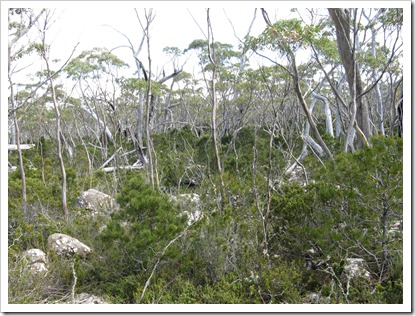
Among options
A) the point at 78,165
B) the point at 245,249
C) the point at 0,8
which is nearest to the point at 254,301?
the point at 245,249

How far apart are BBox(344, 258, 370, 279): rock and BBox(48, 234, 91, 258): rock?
279 cm

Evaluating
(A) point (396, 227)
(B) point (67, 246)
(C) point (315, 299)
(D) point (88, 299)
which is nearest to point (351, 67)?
(A) point (396, 227)

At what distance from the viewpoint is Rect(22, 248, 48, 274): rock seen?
4.37m

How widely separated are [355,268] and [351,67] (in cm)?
319

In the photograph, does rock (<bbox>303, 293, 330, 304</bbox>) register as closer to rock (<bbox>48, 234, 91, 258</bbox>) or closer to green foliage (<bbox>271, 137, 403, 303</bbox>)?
green foliage (<bbox>271, 137, 403, 303</bbox>)

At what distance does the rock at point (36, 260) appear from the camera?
172 inches

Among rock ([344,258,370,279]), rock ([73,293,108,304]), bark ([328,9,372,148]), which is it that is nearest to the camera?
rock ([344,258,370,279])

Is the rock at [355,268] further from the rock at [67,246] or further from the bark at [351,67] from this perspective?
the rock at [67,246]

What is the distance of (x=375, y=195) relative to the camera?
3879 millimetres

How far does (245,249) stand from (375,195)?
1.36 metres

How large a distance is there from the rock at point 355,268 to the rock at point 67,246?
2.79 m

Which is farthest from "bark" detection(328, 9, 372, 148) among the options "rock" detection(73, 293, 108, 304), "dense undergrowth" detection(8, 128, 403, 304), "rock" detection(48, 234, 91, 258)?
"rock" detection(73, 293, 108, 304)

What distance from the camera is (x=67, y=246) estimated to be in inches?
194

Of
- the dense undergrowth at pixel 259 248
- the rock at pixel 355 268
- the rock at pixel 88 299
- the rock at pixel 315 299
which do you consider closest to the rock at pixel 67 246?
the dense undergrowth at pixel 259 248
